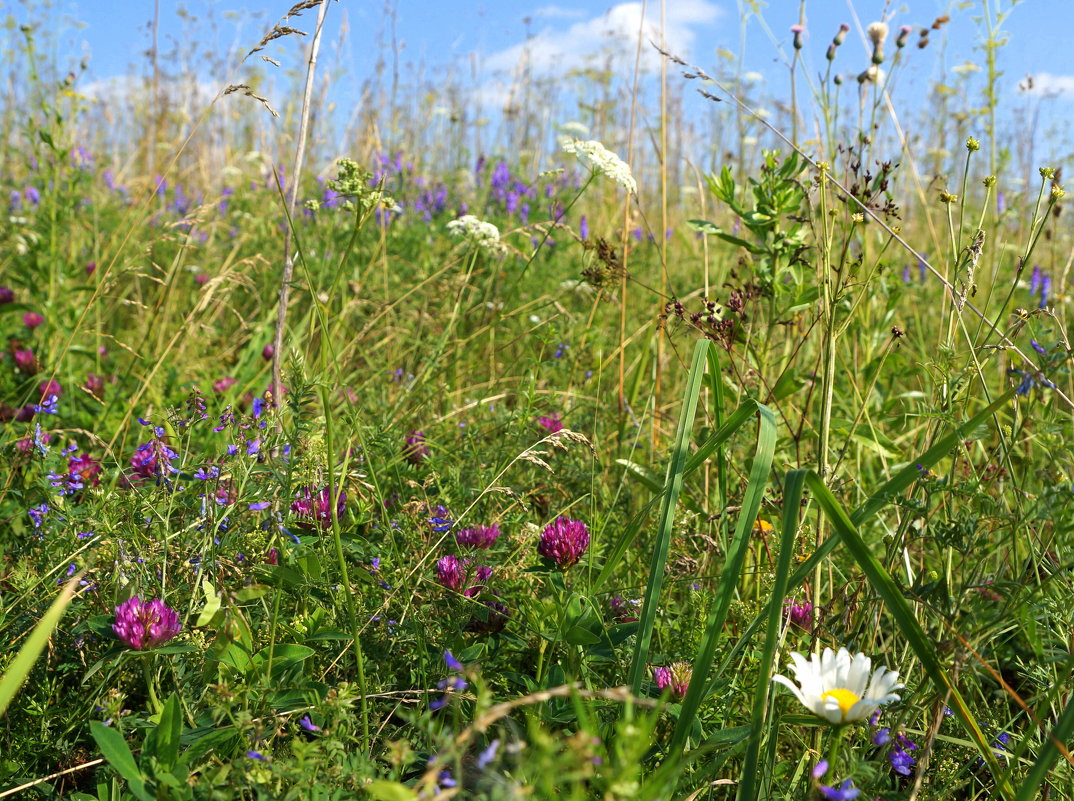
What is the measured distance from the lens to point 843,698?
2.83 feet

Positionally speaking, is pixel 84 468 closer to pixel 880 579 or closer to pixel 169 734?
pixel 169 734

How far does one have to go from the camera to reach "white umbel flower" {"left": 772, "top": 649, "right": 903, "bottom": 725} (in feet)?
2.71

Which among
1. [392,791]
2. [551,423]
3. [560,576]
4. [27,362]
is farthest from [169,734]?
[27,362]

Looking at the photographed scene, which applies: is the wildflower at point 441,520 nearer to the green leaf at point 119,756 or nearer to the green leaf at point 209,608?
the green leaf at point 209,608

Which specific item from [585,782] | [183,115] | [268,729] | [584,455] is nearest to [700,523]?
[584,455]

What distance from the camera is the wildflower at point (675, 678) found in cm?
111

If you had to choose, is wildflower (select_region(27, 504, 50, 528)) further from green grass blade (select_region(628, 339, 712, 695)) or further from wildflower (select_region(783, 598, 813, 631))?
wildflower (select_region(783, 598, 813, 631))

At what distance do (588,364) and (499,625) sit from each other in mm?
1347

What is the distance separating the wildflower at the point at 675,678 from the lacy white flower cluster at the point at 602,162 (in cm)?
110

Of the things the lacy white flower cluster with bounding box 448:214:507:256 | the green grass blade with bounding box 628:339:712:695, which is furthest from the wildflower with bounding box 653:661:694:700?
the lacy white flower cluster with bounding box 448:214:507:256

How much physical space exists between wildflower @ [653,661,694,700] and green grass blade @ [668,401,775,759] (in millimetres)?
167

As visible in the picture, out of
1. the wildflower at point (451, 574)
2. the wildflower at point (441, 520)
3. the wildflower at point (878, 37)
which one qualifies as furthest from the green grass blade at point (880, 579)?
the wildflower at point (878, 37)

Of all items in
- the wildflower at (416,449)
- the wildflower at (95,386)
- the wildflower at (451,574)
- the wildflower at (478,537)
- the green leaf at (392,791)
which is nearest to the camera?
the green leaf at (392,791)

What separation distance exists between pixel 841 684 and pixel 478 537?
0.63 metres
